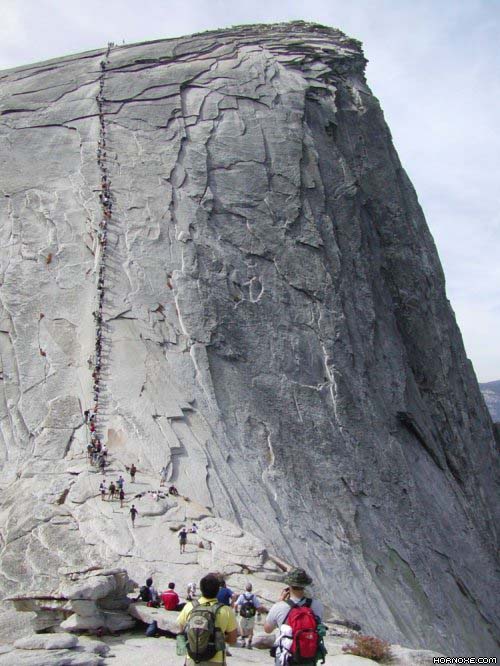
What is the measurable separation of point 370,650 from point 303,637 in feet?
19.5

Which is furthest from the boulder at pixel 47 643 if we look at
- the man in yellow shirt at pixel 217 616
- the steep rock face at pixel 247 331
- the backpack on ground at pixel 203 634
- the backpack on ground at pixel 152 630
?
the steep rock face at pixel 247 331

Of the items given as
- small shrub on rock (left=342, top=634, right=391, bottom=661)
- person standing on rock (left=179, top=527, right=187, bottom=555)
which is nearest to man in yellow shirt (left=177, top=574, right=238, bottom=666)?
small shrub on rock (left=342, top=634, right=391, bottom=661)

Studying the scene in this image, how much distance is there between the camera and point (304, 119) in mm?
36000

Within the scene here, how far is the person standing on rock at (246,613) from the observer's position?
1155cm

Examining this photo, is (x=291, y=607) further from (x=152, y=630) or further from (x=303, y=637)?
(x=152, y=630)

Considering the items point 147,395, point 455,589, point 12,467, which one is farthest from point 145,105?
point 455,589

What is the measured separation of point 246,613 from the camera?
11750 mm

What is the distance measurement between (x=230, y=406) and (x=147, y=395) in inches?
110

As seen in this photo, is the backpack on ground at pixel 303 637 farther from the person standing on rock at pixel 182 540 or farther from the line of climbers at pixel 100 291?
the line of climbers at pixel 100 291

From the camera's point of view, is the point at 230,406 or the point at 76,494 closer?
the point at 76,494

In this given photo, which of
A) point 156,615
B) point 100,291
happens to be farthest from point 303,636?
point 100,291

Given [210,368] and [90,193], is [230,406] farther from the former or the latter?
[90,193]

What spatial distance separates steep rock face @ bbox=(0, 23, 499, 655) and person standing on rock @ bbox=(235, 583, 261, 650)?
7.05 m

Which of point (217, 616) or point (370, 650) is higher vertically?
point (217, 616)
